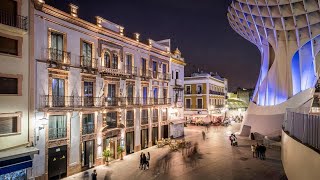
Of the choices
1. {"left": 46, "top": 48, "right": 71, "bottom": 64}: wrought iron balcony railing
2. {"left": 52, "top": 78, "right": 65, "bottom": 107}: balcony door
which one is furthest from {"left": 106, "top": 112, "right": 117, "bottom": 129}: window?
{"left": 46, "top": 48, "right": 71, "bottom": 64}: wrought iron balcony railing

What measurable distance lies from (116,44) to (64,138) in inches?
458

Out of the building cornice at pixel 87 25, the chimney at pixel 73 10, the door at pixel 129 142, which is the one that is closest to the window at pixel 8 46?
the building cornice at pixel 87 25

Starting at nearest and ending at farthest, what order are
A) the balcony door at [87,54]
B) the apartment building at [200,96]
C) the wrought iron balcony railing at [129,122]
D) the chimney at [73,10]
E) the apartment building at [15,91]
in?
the apartment building at [15,91] → the chimney at [73,10] → the balcony door at [87,54] → the wrought iron balcony railing at [129,122] → the apartment building at [200,96]

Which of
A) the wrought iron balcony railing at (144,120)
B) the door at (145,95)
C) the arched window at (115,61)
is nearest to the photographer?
the arched window at (115,61)

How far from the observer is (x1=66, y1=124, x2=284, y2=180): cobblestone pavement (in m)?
20.3

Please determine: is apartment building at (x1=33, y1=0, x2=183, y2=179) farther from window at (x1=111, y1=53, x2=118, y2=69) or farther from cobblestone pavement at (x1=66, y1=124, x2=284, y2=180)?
cobblestone pavement at (x1=66, y1=124, x2=284, y2=180)

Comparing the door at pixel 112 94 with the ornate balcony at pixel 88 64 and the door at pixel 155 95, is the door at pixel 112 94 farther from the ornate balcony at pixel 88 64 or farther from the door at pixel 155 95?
the door at pixel 155 95

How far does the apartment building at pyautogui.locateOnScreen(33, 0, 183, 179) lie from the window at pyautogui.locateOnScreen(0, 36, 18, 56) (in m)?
1.52

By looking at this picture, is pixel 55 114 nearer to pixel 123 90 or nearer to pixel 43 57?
pixel 43 57

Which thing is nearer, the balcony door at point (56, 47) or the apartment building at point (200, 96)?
the balcony door at point (56, 47)

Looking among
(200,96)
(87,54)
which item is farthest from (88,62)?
(200,96)

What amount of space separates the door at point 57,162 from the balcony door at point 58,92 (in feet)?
12.0

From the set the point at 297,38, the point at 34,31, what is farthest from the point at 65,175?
the point at 297,38

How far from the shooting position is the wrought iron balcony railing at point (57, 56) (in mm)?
19500
